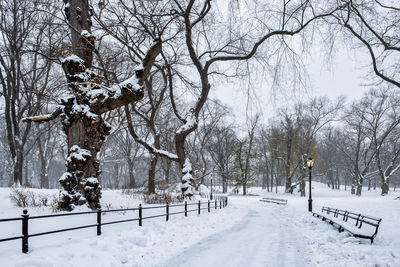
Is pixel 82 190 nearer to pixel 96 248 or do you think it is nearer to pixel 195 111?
pixel 96 248

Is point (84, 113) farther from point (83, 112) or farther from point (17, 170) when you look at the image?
point (17, 170)

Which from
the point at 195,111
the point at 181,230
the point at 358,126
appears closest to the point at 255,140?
the point at 358,126

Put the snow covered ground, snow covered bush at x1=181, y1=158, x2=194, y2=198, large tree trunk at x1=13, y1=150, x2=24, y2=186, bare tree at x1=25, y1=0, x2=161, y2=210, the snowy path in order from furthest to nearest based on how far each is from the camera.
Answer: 1. snow covered bush at x1=181, y1=158, x2=194, y2=198
2. large tree trunk at x1=13, y1=150, x2=24, y2=186
3. bare tree at x1=25, y1=0, x2=161, y2=210
4. the snowy path
5. the snow covered ground

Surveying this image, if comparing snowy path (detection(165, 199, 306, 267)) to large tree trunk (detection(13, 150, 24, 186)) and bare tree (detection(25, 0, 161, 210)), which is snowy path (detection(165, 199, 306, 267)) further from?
large tree trunk (detection(13, 150, 24, 186))

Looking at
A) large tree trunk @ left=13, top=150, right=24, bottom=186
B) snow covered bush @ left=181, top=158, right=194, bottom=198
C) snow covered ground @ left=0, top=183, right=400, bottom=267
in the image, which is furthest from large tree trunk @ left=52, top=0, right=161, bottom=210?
large tree trunk @ left=13, top=150, right=24, bottom=186

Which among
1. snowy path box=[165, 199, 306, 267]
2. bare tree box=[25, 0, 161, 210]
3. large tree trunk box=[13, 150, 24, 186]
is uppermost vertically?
bare tree box=[25, 0, 161, 210]

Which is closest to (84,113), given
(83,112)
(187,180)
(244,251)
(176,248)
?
(83,112)

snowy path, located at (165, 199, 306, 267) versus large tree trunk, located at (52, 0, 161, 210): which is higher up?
large tree trunk, located at (52, 0, 161, 210)

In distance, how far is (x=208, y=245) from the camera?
7.52 metres

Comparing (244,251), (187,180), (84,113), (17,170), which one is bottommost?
(244,251)

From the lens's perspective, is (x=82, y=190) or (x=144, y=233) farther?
(x=82, y=190)

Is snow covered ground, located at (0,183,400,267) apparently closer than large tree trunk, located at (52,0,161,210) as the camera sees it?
Yes

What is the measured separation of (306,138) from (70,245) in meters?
39.8

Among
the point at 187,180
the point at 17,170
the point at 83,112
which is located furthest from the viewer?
the point at 187,180
